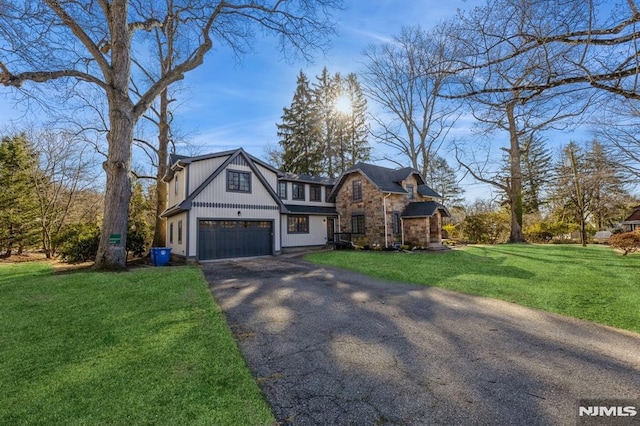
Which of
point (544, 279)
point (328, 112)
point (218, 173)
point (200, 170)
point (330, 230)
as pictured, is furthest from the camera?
point (328, 112)

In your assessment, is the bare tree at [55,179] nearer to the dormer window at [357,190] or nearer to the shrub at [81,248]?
the shrub at [81,248]

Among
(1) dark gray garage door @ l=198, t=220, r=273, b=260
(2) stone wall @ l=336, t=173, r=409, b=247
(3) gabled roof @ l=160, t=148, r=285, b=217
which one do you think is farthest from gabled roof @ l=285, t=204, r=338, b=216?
(1) dark gray garage door @ l=198, t=220, r=273, b=260

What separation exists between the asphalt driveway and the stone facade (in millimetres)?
11489

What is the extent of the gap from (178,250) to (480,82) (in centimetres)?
1402

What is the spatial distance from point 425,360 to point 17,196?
916 inches

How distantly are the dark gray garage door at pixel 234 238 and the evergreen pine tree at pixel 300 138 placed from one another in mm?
14936

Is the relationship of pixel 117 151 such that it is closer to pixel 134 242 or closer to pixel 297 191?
pixel 134 242

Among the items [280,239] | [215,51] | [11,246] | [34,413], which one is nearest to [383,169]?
[280,239]

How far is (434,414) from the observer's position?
103 inches

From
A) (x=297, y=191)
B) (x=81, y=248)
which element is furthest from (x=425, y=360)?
(x=297, y=191)

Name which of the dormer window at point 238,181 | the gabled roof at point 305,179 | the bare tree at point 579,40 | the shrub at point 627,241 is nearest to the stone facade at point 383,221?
the gabled roof at point 305,179

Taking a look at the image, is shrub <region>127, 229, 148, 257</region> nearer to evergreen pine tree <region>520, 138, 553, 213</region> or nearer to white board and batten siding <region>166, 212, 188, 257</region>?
white board and batten siding <region>166, 212, 188, 257</region>

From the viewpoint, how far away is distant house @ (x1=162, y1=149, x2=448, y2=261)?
542 inches

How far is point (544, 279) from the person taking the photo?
880 centimetres
